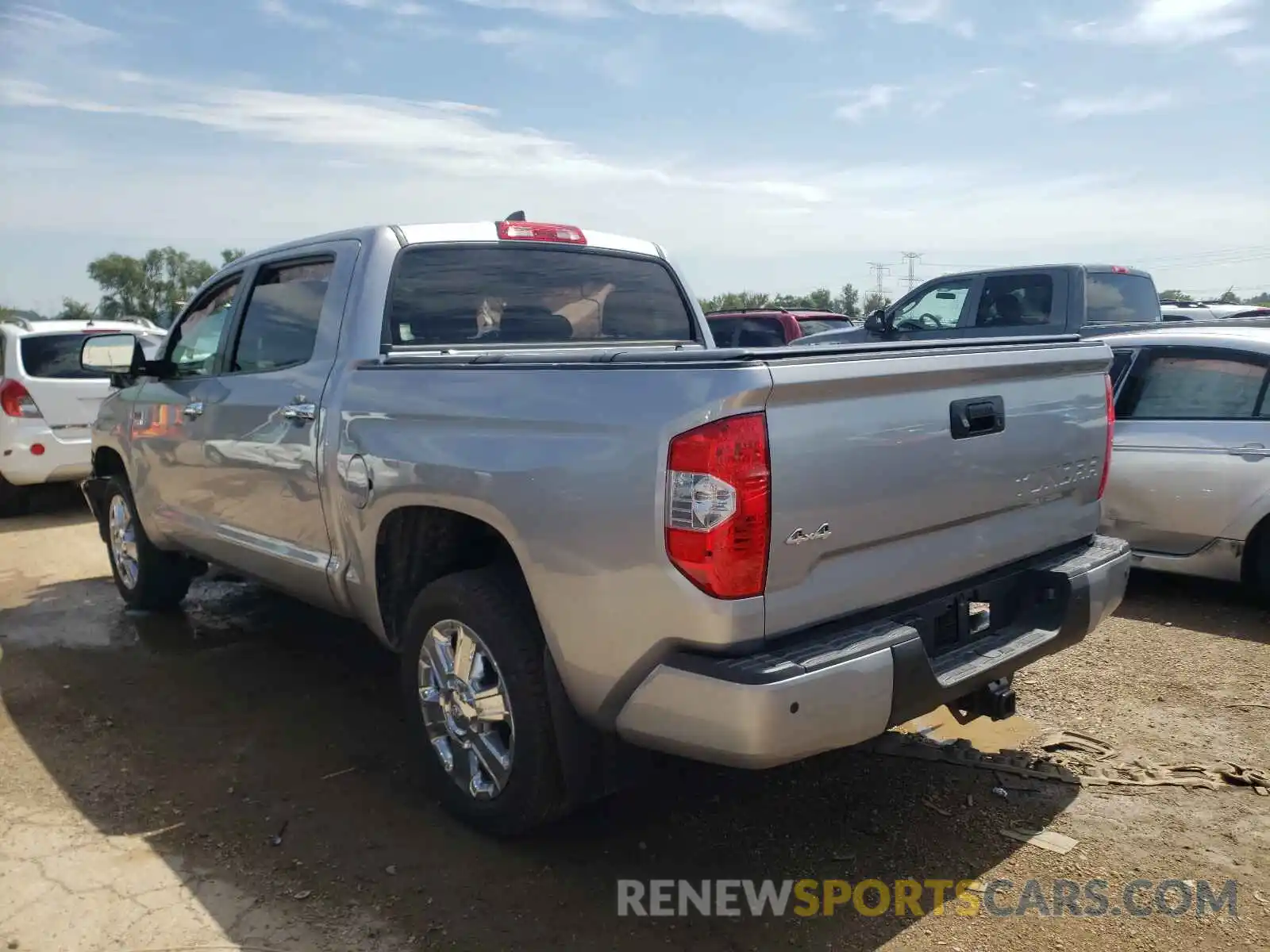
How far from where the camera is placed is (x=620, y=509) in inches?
103

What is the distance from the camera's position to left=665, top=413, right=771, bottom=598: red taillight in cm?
246

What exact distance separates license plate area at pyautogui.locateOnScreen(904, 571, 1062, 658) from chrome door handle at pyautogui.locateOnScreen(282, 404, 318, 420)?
7.49 feet

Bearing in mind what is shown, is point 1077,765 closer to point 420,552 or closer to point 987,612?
point 987,612

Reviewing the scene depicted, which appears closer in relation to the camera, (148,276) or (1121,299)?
(1121,299)

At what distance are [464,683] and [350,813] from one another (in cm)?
71

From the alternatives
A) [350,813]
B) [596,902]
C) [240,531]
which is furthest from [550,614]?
[240,531]

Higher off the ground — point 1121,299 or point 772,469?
point 1121,299

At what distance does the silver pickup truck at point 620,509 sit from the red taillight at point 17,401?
5.21m

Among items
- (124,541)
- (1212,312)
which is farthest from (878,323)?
(124,541)

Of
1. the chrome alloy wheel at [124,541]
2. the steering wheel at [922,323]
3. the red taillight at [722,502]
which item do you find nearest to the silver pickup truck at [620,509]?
the red taillight at [722,502]

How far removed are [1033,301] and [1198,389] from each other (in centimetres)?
406

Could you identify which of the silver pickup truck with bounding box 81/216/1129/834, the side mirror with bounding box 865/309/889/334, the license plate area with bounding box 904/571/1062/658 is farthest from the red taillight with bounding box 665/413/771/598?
the side mirror with bounding box 865/309/889/334

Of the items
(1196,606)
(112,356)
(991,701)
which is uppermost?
(112,356)

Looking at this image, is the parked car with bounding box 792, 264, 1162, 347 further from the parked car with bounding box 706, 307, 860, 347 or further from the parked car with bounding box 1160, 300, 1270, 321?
the parked car with bounding box 1160, 300, 1270, 321
